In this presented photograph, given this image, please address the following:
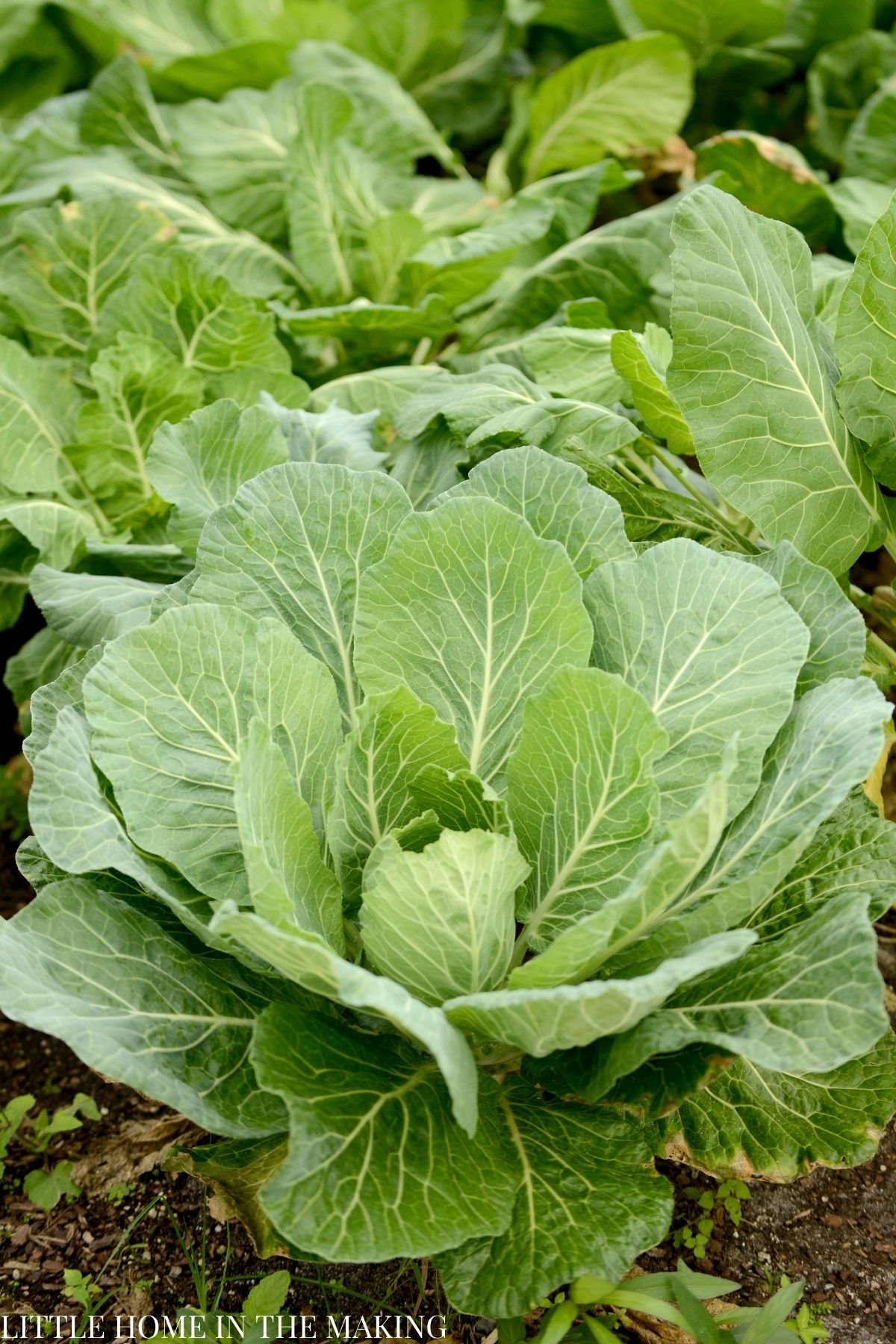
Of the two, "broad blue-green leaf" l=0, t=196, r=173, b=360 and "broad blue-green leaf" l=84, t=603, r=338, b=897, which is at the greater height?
"broad blue-green leaf" l=0, t=196, r=173, b=360

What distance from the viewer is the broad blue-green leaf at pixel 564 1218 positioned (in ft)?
3.98

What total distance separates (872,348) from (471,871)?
0.98m

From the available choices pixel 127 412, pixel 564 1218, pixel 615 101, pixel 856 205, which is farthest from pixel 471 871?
pixel 615 101

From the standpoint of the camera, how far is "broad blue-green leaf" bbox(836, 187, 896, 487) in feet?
5.21

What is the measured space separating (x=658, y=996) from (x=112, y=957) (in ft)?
2.11

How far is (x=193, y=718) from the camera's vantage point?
1.38m

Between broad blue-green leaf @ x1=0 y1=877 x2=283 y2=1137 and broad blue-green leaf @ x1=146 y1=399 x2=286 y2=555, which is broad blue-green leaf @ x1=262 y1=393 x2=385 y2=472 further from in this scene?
broad blue-green leaf @ x1=0 y1=877 x2=283 y2=1137

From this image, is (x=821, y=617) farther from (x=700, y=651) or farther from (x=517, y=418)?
(x=517, y=418)

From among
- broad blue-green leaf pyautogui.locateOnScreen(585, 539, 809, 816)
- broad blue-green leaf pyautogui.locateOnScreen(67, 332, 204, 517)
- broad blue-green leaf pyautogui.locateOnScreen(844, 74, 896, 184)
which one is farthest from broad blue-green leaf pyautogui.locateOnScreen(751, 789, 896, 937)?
broad blue-green leaf pyautogui.locateOnScreen(844, 74, 896, 184)

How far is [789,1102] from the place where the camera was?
147 cm

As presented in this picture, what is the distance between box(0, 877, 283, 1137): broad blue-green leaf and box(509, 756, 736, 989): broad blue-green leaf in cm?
31

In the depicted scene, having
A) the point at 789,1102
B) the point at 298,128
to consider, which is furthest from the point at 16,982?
the point at 298,128

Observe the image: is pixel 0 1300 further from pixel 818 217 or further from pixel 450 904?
pixel 818 217

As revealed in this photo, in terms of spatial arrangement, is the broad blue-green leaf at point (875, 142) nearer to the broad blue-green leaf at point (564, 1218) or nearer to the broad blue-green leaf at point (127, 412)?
the broad blue-green leaf at point (127, 412)
